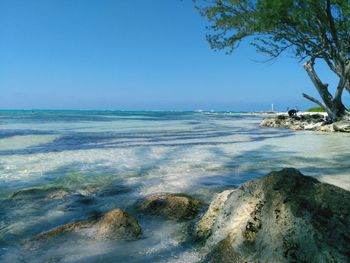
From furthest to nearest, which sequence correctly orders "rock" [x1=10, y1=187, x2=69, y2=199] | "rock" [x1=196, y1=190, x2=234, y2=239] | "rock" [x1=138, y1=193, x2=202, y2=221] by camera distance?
"rock" [x1=10, y1=187, x2=69, y2=199]
"rock" [x1=138, y1=193, x2=202, y2=221]
"rock" [x1=196, y1=190, x2=234, y2=239]

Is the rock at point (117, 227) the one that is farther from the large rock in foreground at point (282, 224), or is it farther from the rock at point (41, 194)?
the rock at point (41, 194)

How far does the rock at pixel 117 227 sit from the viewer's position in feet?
13.6

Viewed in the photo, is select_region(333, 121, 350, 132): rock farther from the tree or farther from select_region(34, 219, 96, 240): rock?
select_region(34, 219, 96, 240): rock

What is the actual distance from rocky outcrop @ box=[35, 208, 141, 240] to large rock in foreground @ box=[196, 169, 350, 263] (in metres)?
0.85

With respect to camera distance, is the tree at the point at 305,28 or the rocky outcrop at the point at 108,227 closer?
the rocky outcrop at the point at 108,227


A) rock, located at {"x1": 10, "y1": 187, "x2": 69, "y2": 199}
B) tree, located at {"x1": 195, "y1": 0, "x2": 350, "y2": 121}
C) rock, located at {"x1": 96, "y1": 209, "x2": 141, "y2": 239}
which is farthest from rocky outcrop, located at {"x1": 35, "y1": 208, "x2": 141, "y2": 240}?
tree, located at {"x1": 195, "y1": 0, "x2": 350, "y2": 121}

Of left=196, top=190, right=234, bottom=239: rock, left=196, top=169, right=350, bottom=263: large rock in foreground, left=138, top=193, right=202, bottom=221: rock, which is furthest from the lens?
left=138, top=193, right=202, bottom=221: rock

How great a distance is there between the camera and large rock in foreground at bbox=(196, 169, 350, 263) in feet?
10.0

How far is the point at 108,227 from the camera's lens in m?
4.25

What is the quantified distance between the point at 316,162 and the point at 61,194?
6.69 m

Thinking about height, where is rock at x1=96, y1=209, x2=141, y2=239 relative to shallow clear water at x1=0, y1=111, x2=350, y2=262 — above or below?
above

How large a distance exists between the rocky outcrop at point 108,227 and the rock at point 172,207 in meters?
0.68

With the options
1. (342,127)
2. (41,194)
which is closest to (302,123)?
(342,127)

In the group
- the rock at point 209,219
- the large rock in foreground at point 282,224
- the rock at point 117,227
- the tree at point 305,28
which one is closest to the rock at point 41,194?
the rock at point 117,227
